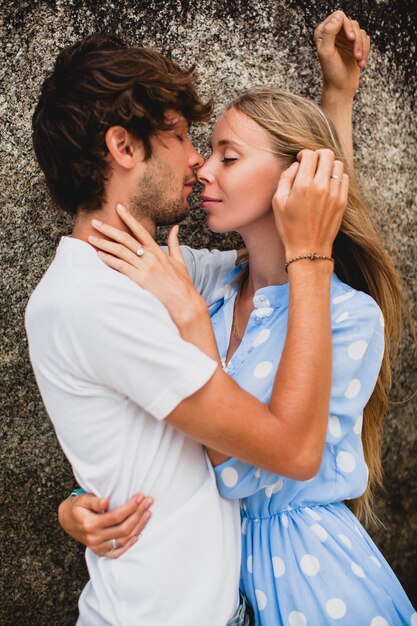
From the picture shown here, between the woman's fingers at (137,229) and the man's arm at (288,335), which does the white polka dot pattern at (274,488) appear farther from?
the woman's fingers at (137,229)

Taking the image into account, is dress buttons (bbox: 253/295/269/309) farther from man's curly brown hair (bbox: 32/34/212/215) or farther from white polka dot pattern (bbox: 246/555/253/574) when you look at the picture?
white polka dot pattern (bbox: 246/555/253/574)

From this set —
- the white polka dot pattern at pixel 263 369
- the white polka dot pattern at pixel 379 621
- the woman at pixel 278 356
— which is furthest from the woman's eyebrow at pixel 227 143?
the white polka dot pattern at pixel 379 621

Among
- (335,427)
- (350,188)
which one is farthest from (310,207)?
(335,427)

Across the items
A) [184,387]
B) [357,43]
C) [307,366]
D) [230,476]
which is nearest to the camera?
[184,387]

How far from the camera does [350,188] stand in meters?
2.12

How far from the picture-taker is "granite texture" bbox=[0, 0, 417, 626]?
233cm

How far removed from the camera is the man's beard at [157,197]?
190 cm

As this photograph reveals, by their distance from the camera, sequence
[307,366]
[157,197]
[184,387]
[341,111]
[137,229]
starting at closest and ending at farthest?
[184,387] < [307,366] < [137,229] < [157,197] < [341,111]

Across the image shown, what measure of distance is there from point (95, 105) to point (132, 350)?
0.80m

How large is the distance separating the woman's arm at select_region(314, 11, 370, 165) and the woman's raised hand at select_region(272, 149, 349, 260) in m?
0.56

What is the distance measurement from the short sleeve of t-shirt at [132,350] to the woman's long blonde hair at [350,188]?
0.83 metres

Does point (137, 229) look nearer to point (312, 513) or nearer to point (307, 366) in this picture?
point (307, 366)

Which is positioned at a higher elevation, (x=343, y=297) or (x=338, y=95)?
(x=338, y=95)

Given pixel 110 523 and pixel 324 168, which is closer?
pixel 110 523
